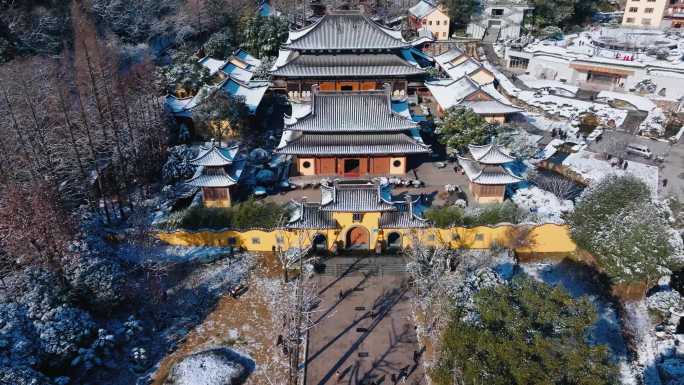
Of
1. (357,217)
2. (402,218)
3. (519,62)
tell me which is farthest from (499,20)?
(357,217)

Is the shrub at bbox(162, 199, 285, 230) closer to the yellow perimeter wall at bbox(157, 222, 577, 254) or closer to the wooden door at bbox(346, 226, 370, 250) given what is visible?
the yellow perimeter wall at bbox(157, 222, 577, 254)

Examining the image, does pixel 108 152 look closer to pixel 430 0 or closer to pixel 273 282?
pixel 273 282

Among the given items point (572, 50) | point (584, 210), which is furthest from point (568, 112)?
point (584, 210)

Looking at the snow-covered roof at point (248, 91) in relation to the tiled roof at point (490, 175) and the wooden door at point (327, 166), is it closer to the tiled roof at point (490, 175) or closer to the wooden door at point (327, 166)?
the wooden door at point (327, 166)

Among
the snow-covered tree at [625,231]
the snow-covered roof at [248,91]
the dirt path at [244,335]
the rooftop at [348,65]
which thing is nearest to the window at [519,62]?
the rooftop at [348,65]

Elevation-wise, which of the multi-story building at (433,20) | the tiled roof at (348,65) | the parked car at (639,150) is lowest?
the parked car at (639,150)

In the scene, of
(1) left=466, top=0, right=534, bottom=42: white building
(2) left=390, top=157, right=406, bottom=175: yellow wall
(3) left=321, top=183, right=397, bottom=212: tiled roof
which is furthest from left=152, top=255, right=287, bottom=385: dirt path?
(1) left=466, top=0, right=534, bottom=42: white building
